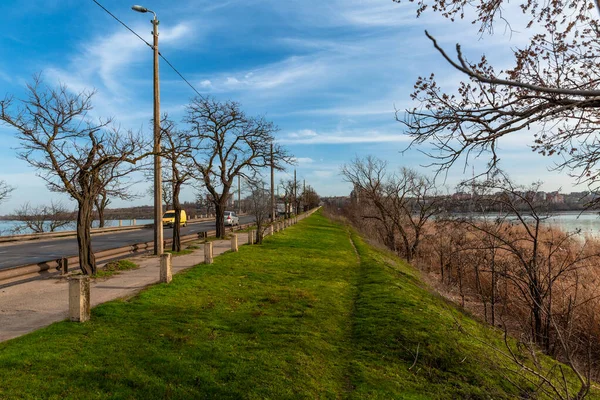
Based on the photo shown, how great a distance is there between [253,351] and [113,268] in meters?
7.70

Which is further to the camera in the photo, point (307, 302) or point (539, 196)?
point (539, 196)

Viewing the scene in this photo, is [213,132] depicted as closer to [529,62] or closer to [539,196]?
[539,196]

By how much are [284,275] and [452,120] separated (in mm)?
8826

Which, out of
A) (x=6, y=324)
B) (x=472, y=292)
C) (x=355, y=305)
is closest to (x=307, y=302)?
(x=355, y=305)

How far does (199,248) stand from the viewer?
18516 millimetres

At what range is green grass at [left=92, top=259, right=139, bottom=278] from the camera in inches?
419

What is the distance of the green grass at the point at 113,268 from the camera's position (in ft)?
34.9

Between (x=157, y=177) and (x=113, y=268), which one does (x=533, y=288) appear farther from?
(x=157, y=177)

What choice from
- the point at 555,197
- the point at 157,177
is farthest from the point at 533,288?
the point at 157,177

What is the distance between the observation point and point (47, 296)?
27.1ft

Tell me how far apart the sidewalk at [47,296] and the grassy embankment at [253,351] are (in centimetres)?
62

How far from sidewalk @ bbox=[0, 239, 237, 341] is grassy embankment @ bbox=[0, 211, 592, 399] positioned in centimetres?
62

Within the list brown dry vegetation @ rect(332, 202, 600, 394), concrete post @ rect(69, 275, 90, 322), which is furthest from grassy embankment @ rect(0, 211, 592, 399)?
brown dry vegetation @ rect(332, 202, 600, 394)

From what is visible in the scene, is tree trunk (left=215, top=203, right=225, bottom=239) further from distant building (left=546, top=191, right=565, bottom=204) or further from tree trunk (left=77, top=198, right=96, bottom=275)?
distant building (left=546, top=191, right=565, bottom=204)
